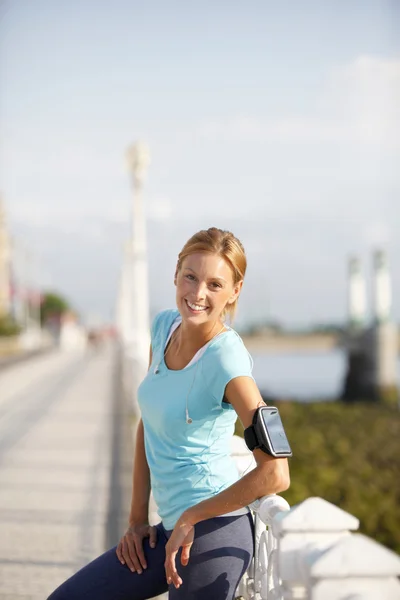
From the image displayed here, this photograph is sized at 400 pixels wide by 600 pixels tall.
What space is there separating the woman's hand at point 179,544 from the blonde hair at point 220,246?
0.75 metres

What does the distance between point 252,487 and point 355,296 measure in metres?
67.8

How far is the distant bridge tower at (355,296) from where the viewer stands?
6272 cm

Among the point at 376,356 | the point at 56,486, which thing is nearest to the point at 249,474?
the point at 56,486

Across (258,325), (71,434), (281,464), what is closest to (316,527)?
(281,464)

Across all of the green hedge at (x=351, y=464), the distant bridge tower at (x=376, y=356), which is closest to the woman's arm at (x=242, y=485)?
the green hedge at (x=351, y=464)

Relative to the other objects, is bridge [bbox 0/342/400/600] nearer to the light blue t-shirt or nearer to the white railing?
the white railing

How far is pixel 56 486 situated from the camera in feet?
25.8

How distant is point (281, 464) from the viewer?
7.81 ft

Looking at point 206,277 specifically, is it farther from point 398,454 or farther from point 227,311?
point 398,454

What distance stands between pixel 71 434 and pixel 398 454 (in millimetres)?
13589

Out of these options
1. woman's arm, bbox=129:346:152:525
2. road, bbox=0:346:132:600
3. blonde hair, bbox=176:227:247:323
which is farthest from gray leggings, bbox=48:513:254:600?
road, bbox=0:346:132:600

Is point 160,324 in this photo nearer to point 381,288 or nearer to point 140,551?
point 140,551

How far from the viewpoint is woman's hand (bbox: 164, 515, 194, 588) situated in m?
2.45

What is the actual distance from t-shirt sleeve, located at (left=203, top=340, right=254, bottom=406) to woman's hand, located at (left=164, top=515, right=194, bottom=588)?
0.36 m
